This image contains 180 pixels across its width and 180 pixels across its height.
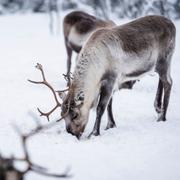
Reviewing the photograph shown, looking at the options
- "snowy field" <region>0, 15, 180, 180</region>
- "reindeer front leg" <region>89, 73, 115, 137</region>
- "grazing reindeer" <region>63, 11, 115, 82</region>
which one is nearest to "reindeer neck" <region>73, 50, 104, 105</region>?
"reindeer front leg" <region>89, 73, 115, 137</region>

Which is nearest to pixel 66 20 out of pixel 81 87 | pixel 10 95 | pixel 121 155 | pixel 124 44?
pixel 10 95

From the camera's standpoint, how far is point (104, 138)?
6.36m

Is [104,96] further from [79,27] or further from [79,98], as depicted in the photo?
[79,27]

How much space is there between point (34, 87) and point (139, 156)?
443 cm

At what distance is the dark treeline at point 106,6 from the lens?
807 inches

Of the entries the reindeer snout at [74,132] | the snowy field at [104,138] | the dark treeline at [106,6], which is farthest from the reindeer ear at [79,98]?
the dark treeline at [106,6]

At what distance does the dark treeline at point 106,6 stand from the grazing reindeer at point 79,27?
9.23 metres

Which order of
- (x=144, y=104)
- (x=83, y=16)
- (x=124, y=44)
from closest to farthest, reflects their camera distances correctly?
(x=124, y=44)
(x=144, y=104)
(x=83, y=16)

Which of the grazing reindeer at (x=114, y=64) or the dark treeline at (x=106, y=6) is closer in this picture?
the grazing reindeer at (x=114, y=64)

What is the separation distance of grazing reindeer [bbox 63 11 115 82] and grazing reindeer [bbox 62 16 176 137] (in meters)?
2.64

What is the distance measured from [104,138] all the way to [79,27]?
13.7ft

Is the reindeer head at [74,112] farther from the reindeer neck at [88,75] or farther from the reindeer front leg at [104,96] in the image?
the reindeer front leg at [104,96]

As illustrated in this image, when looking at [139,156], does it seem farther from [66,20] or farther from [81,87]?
[66,20]

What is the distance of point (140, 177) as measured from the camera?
4969 millimetres
